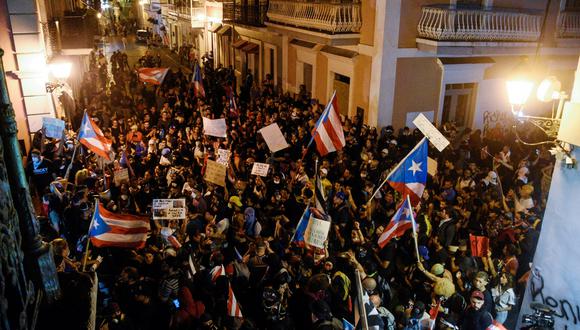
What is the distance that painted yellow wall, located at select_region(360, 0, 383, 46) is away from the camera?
47.9ft

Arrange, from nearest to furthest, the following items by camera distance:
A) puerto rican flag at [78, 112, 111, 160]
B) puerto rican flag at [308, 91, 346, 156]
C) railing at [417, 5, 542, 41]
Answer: puerto rican flag at [78, 112, 111, 160], puerto rican flag at [308, 91, 346, 156], railing at [417, 5, 542, 41]

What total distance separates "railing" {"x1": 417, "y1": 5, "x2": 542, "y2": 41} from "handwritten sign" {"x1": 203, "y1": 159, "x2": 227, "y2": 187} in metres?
7.65

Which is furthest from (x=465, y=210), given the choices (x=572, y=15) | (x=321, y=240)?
(x=572, y=15)

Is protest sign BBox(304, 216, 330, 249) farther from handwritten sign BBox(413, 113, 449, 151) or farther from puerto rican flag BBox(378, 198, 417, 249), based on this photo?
handwritten sign BBox(413, 113, 449, 151)

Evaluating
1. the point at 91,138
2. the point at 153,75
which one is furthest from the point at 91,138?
the point at 153,75

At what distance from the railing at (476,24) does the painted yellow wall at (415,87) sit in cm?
102

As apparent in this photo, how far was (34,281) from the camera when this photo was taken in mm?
2795

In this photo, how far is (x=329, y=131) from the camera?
10.5m

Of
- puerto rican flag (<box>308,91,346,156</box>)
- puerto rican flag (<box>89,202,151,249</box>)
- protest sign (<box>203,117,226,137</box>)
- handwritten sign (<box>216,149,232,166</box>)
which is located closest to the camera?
puerto rican flag (<box>89,202,151,249</box>)

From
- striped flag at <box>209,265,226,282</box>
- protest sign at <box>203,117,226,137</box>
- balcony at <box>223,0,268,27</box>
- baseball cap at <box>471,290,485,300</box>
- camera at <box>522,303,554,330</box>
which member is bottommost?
camera at <box>522,303,554,330</box>

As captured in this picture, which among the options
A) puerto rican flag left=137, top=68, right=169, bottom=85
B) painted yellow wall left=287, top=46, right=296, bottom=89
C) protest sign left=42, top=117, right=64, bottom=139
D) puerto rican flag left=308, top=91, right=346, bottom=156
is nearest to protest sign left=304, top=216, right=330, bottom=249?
puerto rican flag left=308, top=91, right=346, bottom=156

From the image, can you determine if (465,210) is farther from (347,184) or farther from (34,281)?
(34,281)

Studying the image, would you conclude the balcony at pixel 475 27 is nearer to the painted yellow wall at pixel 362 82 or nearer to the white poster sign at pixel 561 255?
the painted yellow wall at pixel 362 82

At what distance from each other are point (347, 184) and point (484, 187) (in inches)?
112
